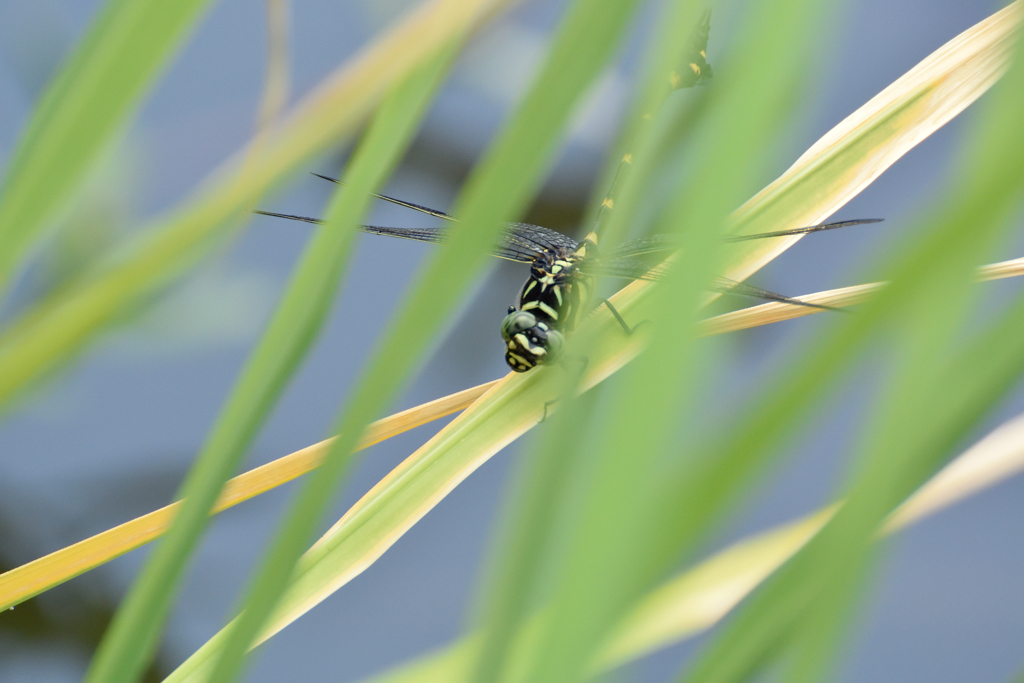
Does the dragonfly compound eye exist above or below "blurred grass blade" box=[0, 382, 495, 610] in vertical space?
above

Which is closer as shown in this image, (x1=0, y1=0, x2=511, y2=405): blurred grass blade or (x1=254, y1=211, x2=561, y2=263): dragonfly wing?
(x1=0, y1=0, x2=511, y2=405): blurred grass blade

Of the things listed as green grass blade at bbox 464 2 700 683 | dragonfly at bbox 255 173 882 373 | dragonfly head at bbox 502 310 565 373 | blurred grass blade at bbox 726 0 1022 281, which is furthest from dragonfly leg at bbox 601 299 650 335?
green grass blade at bbox 464 2 700 683

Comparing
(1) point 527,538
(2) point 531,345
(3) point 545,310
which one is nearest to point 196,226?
(1) point 527,538

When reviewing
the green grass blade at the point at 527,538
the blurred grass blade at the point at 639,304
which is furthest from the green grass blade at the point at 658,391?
the blurred grass blade at the point at 639,304

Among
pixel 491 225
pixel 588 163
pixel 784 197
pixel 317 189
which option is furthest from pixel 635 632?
pixel 317 189

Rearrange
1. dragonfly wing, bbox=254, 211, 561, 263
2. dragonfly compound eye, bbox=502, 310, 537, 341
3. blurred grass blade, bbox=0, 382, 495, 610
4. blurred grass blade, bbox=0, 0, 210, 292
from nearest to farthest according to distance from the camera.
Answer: blurred grass blade, bbox=0, 0, 210, 292, blurred grass blade, bbox=0, 382, 495, 610, dragonfly compound eye, bbox=502, 310, 537, 341, dragonfly wing, bbox=254, 211, 561, 263

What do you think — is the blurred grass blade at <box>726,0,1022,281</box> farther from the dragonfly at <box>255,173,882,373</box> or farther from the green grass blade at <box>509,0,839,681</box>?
the green grass blade at <box>509,0,839,681</box>

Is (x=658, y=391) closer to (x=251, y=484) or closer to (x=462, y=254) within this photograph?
(x=462, y=254)

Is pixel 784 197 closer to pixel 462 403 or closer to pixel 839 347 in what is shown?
pixel 462 403
